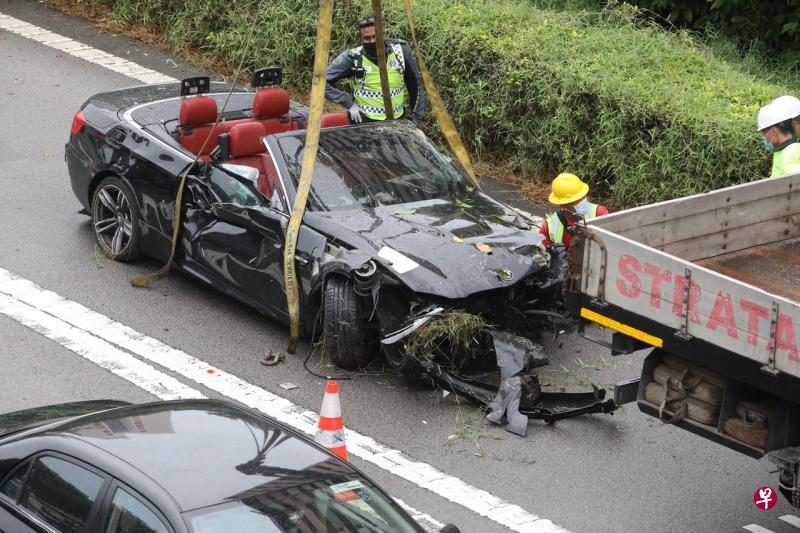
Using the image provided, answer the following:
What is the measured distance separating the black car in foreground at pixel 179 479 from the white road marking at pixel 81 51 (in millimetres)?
9508

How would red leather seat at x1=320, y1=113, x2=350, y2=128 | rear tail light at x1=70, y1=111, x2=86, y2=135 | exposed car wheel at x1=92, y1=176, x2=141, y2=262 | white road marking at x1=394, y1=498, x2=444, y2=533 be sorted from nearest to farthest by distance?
white road marking at x1=394, y1=498, x2=444, y2=533 → exposed car wheel at x1=92, y1=176, x2=141, y2=262 → red leather seat at x1=320, y1=113, x2=350, y2=128 → rear tail light at x1=70, y1=111, x2=86, y2=135

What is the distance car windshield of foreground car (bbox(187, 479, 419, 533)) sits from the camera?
15.2ft

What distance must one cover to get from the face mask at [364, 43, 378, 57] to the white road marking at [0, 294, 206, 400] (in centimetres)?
389

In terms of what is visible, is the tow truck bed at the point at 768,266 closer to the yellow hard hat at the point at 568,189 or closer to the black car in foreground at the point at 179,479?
the yellow hard hat at the point at 568,189

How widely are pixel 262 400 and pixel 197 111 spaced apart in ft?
9.56

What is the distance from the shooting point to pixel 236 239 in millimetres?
9016

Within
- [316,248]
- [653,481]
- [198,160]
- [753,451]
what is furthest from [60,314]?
[753,451]

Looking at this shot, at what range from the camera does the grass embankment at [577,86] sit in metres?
11.3

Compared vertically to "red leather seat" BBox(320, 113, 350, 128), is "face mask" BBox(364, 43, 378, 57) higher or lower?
higher

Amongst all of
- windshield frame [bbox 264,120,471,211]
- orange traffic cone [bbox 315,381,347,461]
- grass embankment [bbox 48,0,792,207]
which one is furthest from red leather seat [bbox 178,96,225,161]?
orange traffic cone [bbox 315,381,347,461]

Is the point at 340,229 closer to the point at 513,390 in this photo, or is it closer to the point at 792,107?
the point at 513,390

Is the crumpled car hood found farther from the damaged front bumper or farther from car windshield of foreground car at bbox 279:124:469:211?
the damaged front bumper

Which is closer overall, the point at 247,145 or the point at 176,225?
the point at 176,225

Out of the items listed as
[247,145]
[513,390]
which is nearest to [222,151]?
[247,145]
